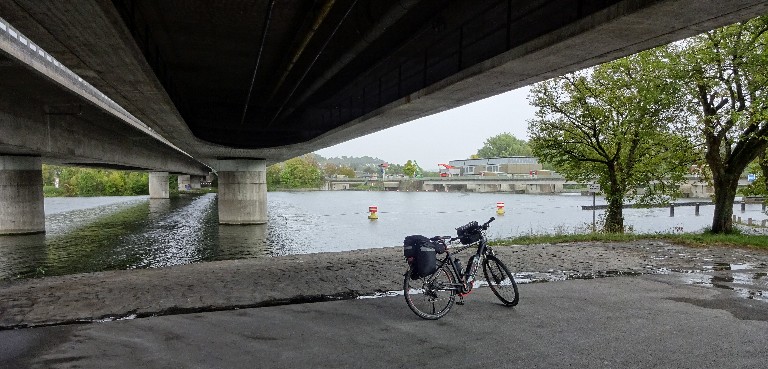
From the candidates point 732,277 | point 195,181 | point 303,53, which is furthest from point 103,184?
point 732,277

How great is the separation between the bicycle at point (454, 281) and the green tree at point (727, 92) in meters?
11.2

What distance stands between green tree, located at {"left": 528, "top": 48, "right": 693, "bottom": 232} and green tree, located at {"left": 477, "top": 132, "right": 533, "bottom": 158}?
158813 mm

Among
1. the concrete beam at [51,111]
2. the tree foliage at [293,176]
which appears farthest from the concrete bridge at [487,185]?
the concrete beam at [51,111]

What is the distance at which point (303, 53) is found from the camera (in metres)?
12.1

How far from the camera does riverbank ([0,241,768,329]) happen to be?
287 inches

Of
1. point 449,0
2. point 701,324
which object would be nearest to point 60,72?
point 449,0

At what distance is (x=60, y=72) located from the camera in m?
15.3

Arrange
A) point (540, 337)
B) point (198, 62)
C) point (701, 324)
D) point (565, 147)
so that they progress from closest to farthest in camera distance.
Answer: point (540, 337)
point (701, 324)
point (198, 62)
point (565, 147)

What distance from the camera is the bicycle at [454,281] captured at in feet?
21.7

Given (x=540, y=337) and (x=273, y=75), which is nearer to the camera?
(x=540, y=337)

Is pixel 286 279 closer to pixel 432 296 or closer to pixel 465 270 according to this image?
pixel 432 296

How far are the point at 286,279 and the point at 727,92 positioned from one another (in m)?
17.1

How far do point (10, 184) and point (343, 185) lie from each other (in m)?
138

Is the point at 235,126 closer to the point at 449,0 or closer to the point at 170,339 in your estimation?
A: the point at 449,0
